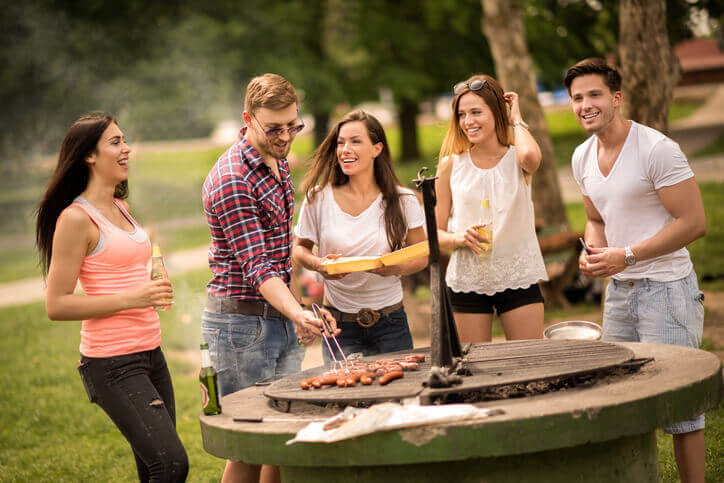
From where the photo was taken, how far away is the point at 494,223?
4.21m

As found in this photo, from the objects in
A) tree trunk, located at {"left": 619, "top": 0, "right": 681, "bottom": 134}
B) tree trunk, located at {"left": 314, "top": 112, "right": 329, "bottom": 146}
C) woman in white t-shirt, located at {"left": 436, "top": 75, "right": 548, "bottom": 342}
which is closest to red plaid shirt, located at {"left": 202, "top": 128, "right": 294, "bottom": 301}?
woman in white t-shirt, located at {"left": 436, "top": 75, "right": 548, "bottom": 342}

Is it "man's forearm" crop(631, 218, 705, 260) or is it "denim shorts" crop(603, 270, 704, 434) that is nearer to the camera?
"man's forearm" crop(631, 218, 705, 260)

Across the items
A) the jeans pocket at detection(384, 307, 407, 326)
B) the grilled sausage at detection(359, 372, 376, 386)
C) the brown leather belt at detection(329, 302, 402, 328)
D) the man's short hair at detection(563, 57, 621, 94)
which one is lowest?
the grilled sausage at detection(359, 372, 376, 386)

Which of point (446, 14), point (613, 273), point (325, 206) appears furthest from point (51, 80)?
point (613, 273)

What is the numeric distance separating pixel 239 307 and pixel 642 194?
1.84 metres

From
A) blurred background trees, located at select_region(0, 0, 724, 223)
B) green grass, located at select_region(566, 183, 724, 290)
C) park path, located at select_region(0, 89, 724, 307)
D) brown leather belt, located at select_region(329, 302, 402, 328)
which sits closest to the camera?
brown leather belt, located at select_region(329, 302, 402, 328)

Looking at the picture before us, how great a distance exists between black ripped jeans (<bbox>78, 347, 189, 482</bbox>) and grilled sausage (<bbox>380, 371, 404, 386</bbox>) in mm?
874

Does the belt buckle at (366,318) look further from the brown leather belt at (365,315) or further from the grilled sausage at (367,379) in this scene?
the grilled sausage at (367,379)

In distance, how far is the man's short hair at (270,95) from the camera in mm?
3518

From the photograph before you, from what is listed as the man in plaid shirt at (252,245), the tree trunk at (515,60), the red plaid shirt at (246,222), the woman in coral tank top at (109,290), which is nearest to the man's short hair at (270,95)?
the man in plaid shirt at (252,245)

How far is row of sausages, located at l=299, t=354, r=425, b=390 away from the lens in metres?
3.22

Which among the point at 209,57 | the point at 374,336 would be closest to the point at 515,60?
the point at 374,336

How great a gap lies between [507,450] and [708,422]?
3.09 m

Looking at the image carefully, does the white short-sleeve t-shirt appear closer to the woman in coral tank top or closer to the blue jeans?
the blue jeans
